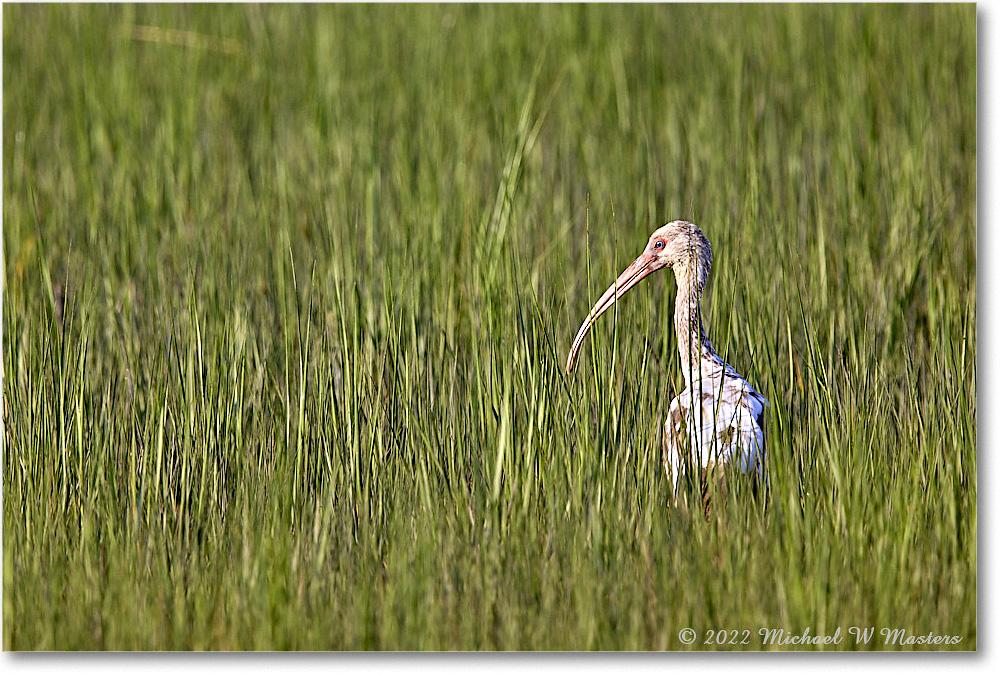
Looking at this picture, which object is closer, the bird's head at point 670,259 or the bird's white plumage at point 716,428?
the bird's white plumage at point 716,428

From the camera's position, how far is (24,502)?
234 cm

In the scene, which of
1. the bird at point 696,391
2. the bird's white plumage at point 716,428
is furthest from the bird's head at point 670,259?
the bird's white plumage at point 716,428

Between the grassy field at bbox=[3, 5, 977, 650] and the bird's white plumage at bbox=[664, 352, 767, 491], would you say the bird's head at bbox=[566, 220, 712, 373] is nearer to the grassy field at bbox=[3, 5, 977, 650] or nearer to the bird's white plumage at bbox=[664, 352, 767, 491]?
the grassy field at bbox=[3, 5, 977, 650]

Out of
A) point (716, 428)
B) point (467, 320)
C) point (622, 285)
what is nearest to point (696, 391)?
point (716, 428)

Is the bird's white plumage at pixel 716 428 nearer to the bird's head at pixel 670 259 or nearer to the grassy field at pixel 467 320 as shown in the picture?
the grassy field at pixel 467 320

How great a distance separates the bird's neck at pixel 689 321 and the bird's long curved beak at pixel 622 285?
66mm

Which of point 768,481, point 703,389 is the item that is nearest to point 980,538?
point 768,481

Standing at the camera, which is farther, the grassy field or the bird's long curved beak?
the bird's long curved beak

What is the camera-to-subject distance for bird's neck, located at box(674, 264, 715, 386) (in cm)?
234

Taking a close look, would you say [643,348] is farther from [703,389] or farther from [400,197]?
[400,197]

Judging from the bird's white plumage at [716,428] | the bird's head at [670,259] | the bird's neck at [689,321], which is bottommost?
the bird's white plumage at [716,428]

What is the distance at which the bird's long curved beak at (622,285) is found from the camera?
2.39 metres

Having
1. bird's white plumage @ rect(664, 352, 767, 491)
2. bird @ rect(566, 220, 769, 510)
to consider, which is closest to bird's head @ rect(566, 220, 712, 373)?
bird @ rect(566, 220, 769, 510)

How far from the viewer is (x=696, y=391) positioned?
2.28 m
